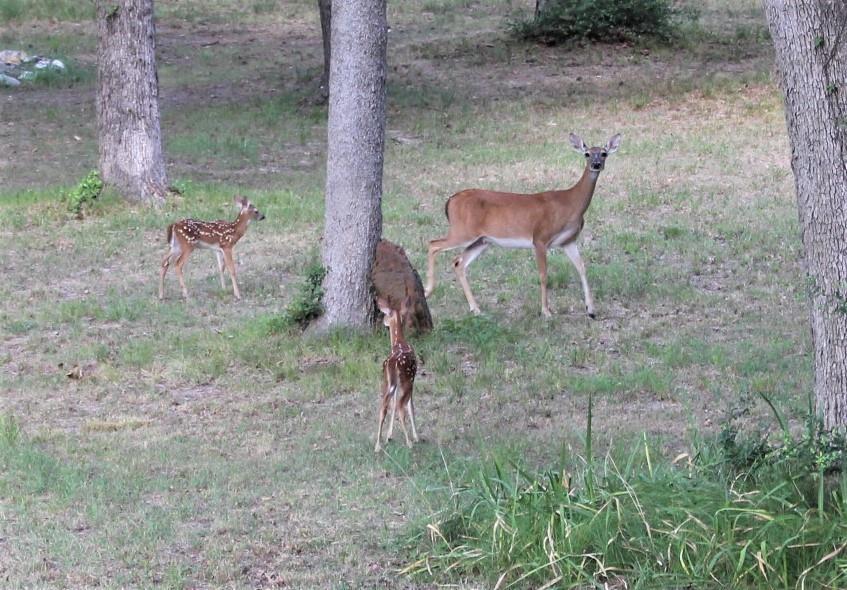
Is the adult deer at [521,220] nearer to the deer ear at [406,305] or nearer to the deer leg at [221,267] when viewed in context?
the deer ear at [406,305]

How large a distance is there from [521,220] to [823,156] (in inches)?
210

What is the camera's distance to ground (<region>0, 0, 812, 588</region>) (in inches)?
268

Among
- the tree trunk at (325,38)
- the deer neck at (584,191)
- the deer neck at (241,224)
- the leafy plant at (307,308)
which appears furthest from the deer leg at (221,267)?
the tree trunk at (325,38)

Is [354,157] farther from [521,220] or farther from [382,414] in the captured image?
[382,414]

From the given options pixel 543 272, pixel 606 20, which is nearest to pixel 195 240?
pixel 543 272

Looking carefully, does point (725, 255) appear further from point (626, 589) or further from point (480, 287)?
point (626, 589)

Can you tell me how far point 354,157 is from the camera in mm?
10195

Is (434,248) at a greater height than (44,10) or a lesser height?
lesser

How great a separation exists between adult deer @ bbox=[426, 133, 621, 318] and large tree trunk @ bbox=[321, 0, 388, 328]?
52.4 inches

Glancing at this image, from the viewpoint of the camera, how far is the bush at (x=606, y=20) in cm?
2447

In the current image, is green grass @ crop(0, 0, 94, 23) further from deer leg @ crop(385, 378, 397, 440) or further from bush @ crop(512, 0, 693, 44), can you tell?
deer leg @ crop(385, 378, 397, 440)

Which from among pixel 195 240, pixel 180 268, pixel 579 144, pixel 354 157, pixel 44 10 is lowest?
pixel 180 268

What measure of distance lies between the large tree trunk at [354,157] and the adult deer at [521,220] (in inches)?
52.4

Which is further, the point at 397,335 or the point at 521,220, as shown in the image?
the point at 521,220
